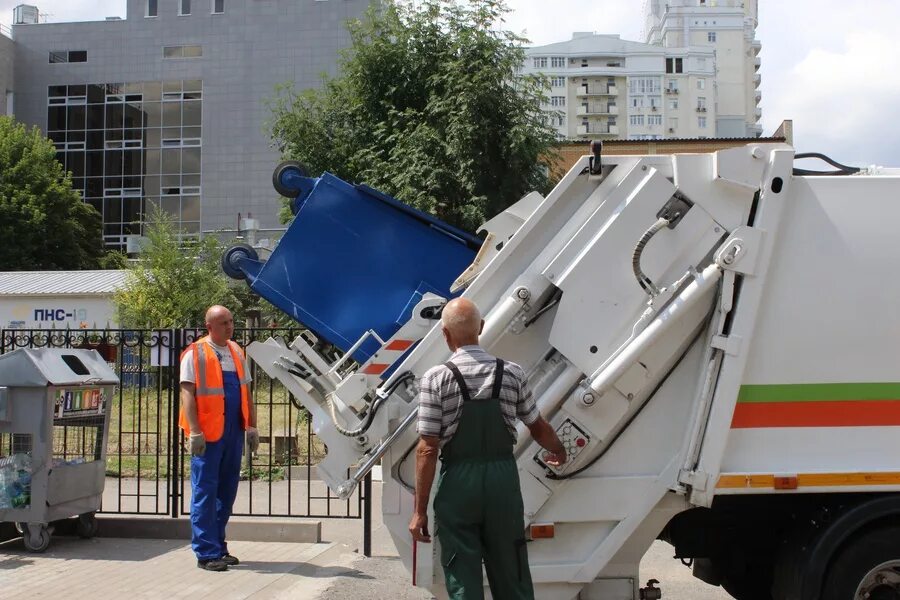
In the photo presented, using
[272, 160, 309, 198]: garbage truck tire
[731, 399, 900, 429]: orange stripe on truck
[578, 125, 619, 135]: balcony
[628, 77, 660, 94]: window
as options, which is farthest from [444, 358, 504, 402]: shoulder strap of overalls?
[628, 77, 660, 94]: window

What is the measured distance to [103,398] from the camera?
7688 millimetres

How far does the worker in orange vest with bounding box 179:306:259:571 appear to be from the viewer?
6219mm

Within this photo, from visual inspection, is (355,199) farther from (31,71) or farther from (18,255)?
(31,71)

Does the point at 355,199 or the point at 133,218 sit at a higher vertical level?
the point at 133,218

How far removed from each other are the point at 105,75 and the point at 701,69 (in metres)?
77.5

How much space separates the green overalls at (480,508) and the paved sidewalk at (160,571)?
7.56 feet

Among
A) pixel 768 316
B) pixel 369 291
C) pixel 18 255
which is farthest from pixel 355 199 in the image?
pixel 18 255

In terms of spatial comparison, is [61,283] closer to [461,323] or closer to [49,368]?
[49,368]

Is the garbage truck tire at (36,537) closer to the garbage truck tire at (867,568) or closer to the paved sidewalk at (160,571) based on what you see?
the paved sidewalk at (160,571)

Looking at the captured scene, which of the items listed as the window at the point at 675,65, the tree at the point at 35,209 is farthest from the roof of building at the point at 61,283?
the window at the point at 675,65

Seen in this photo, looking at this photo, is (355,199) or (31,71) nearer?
(355,199)

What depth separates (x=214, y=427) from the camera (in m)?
6.27

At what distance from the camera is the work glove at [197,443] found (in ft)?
20.0

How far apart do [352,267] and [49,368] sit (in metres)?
3.38
